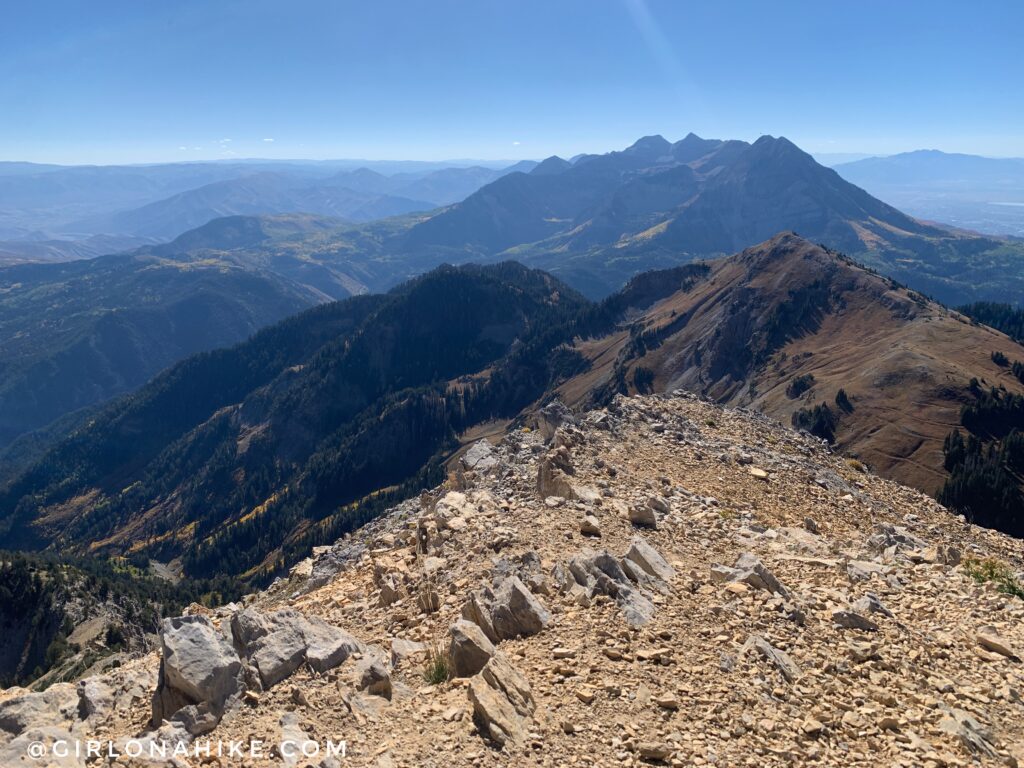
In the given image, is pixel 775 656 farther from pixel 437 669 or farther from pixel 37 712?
pixel 37 712

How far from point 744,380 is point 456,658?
155 meters

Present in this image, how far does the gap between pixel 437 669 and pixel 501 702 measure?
2.17 meters

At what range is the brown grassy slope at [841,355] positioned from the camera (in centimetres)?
9738

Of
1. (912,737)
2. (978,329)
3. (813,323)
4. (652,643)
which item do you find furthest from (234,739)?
(813,323)

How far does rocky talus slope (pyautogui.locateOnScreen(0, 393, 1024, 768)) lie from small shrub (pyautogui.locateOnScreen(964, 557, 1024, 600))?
0.74 meters

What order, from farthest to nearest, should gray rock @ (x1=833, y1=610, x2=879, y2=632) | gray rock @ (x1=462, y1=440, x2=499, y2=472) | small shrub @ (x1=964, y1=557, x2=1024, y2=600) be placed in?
gray rock @ (x1=462, y1=440, x2=499, y2=472) < small shrub @ (x1=964, y1=557, x2=1024, y2=600) < gray rock @ (x1=833, y1=610, x2=879, y2=632)

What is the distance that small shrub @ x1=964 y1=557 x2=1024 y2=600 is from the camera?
18.2m

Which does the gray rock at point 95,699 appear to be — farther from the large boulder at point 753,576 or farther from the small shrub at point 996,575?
the small shrub at point 996,575

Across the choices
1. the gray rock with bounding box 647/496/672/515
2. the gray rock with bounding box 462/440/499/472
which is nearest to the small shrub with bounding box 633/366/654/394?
the gray rock with bounding box 462/440/499/472

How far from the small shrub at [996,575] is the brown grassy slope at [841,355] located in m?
75.7

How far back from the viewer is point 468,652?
13688 millimetres

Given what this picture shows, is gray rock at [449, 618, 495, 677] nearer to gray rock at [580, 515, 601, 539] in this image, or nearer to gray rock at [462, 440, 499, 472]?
gray rock at [580, 515, 601, 539]

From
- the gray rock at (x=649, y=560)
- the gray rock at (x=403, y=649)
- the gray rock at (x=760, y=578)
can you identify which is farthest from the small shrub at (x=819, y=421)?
the gray rock at (x=403, y=649)

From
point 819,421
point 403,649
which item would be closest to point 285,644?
point 403,649
